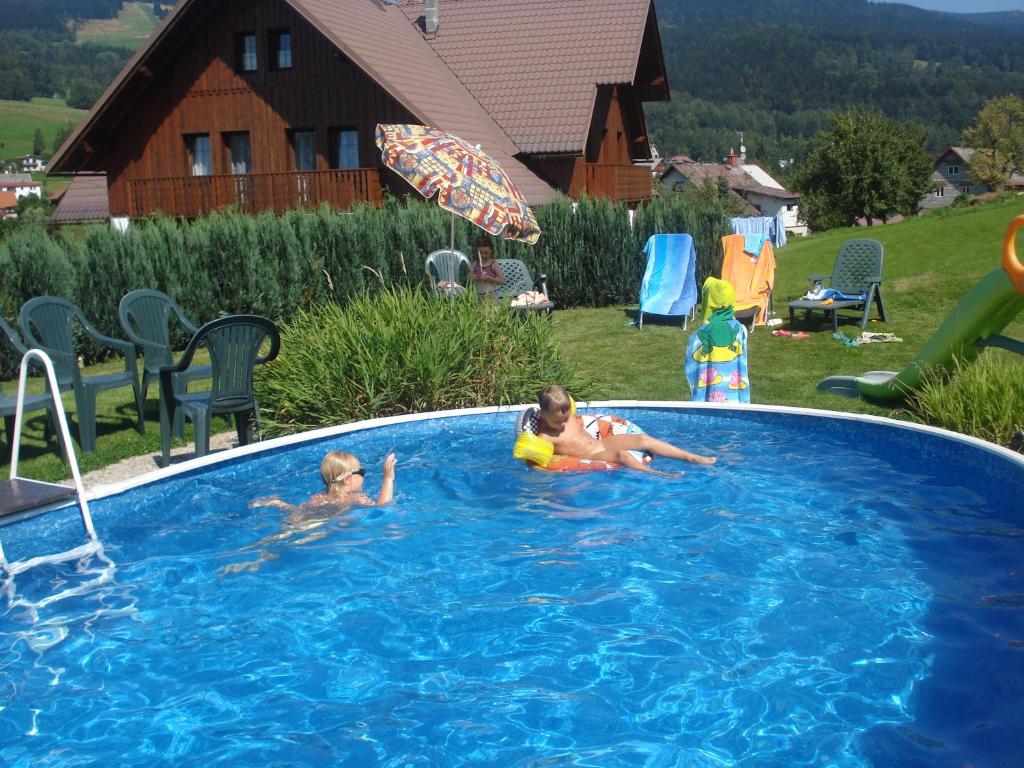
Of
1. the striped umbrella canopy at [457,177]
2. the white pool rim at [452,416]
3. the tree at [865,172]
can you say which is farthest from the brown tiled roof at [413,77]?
the tree at [865,172]

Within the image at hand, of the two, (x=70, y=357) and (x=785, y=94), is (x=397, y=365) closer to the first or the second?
(x=70, y=357)

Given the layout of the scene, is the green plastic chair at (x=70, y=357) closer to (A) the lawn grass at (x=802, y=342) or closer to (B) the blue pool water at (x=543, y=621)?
(B) the blue pool water at (x=543, y=621)

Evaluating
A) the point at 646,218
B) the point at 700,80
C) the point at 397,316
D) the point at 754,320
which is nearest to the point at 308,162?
the point at 646,218

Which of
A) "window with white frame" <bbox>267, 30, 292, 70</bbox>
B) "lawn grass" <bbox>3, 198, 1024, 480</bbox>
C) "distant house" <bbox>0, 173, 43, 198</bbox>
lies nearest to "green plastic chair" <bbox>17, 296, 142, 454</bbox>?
"lawn grass" <bbox>3, 198, 1024, 480</bbox>

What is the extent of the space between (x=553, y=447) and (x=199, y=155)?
1922cm

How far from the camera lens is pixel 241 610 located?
5.25 m

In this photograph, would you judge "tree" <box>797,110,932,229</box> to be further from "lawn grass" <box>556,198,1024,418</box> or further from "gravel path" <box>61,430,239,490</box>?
"gravel path" <box>61,430,239,490</box>

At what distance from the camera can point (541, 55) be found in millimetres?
26062

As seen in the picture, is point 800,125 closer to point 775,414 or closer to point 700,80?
point 700,80

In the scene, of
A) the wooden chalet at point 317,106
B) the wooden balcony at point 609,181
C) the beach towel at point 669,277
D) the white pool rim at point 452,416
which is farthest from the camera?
the wooden balcony at point 609,181

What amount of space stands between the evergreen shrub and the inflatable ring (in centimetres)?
120

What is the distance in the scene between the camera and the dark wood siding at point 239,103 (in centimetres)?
2209

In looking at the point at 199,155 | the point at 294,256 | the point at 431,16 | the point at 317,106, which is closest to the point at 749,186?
the point at 431,16

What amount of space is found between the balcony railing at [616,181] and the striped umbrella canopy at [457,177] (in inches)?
545
